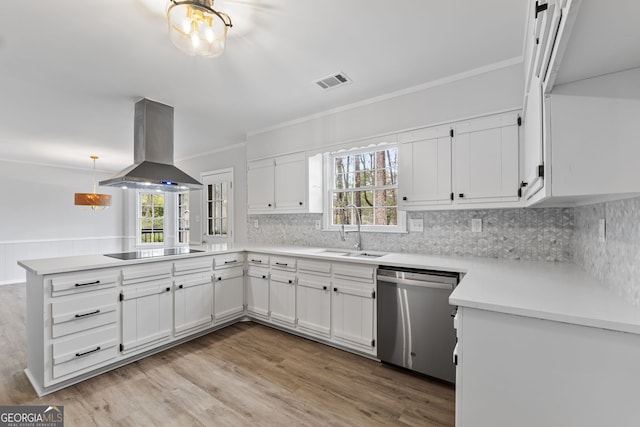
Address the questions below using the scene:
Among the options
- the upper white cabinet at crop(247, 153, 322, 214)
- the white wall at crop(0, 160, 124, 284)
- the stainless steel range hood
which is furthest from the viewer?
the white wall at crop(0, 160, 124, 284)

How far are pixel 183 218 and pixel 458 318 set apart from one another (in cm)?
590

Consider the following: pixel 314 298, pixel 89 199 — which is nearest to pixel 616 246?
pixel 314 298

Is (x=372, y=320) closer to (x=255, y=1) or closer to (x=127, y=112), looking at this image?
(x=255, y=1)

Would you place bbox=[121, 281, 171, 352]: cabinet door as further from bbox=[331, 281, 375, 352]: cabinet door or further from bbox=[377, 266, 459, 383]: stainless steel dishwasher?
bbox=[377, 266, 459, 383]: stainless steel dishwasher

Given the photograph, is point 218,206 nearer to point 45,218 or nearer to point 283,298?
point 283,298

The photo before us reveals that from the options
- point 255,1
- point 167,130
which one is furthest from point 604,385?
point 167,130

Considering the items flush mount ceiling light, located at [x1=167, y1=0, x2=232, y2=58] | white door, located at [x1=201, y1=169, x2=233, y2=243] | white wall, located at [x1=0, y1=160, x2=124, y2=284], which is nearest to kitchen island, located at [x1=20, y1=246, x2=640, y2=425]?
white door, located at [x1=201, y1=169, x2=233, y2=243]

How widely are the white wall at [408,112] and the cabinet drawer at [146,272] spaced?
202cm

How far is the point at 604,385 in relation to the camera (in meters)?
1.04

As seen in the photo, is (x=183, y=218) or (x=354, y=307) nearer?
(x=354, y=307)

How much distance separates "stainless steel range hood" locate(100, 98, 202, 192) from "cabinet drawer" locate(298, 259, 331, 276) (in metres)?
1.63

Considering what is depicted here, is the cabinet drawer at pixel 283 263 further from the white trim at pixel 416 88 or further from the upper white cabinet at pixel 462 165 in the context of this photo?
the white trim at pixel 416 88

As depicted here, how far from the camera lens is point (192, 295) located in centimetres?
298

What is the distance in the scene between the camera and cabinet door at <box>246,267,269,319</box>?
333cm
